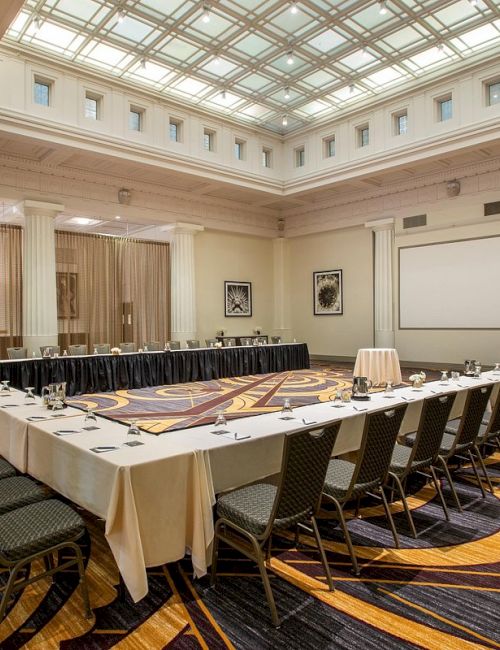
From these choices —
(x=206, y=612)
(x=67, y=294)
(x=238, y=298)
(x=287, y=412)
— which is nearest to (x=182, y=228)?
(x=238, y=298)

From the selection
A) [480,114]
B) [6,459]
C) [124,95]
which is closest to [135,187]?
[124,95]

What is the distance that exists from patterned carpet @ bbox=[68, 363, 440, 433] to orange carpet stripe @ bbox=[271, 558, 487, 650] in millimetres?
2888

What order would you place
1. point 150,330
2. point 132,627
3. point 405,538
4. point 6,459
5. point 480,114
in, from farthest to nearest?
point 150,330 < point 480,114 < point 6,459 < point 405,538 < point 132,627

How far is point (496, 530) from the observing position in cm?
320

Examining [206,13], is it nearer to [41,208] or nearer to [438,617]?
[41,208]

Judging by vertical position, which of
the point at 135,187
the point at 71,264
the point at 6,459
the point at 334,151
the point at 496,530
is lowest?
the point at 496,530

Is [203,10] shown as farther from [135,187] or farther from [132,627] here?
[132,627]

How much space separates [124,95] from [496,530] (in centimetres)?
936

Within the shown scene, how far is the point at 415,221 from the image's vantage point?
11344 mm

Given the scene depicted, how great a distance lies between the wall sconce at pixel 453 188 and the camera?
10.5m

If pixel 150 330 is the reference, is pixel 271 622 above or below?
below

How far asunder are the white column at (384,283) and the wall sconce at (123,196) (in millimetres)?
5899

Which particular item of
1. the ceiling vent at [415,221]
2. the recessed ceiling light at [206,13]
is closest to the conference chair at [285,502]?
the recessed ceiling light at [206,13]

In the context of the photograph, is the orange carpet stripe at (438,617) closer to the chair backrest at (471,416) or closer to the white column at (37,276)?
the chair backrest at (471,416)
